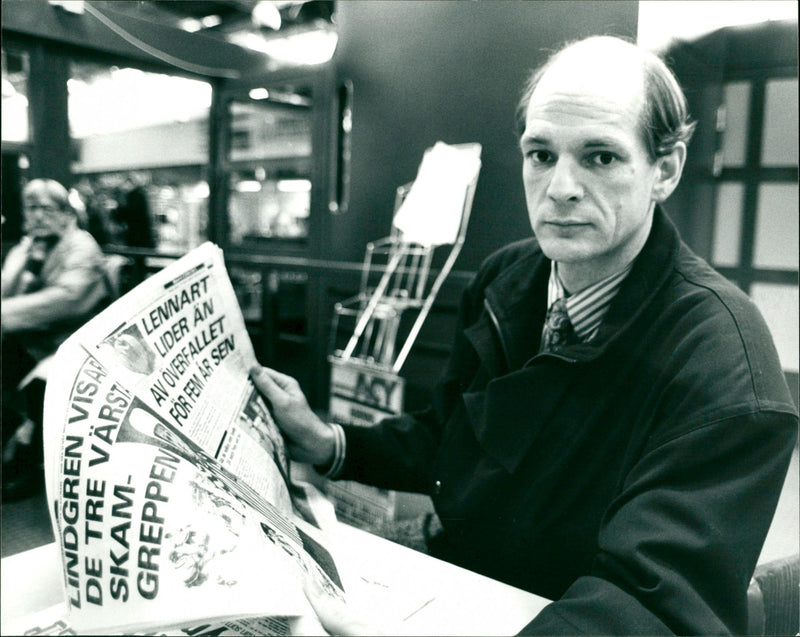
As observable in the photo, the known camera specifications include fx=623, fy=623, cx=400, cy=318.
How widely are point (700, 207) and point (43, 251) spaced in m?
1.17

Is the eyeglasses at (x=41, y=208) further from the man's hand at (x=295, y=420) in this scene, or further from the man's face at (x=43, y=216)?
the man's hand at (x=295, y=420)

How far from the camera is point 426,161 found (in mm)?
1784

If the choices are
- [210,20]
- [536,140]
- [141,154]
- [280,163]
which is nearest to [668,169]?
[536,140]

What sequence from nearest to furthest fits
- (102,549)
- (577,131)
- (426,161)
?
(102,549) < (577,131) < (426,161)

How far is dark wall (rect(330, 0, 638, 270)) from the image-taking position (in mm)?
852

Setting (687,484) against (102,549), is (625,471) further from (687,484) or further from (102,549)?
(102,549)

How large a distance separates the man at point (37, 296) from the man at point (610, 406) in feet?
0.87

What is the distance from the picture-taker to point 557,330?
0.97m

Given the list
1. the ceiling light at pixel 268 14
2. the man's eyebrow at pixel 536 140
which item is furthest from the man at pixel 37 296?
the ceiling light at pixel 268 14

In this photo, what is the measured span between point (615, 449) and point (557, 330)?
220mm

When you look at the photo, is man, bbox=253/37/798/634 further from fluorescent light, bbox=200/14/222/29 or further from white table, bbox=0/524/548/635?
fluorescent light, bbox=200/14/222/29

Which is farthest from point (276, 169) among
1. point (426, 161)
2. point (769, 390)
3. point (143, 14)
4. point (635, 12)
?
point (769, 390)

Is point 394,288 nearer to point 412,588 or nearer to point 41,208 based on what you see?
point 41,208

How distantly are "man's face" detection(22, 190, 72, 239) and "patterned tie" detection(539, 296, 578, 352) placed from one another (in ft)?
2.37
